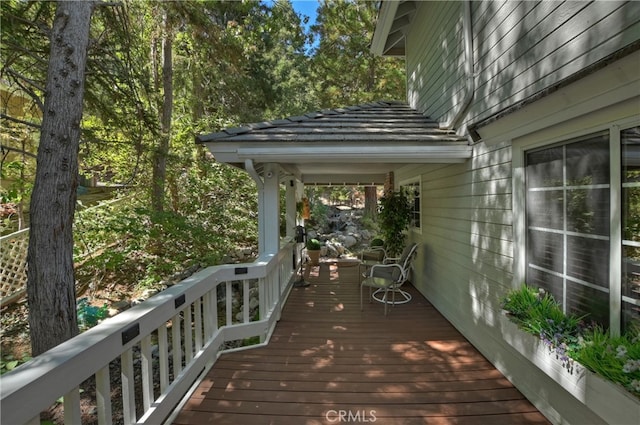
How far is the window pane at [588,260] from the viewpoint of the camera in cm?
193

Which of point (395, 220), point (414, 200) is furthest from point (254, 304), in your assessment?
point (414, 200)

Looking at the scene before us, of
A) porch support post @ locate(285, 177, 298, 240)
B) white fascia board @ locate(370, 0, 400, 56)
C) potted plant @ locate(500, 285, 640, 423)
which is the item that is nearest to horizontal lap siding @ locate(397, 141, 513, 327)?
potted plant @ locate(500, 285, 640, 423)

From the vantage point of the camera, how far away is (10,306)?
19.5 feet

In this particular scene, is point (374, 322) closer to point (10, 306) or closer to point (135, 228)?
point (135, 228)

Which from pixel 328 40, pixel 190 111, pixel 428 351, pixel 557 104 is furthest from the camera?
pixel 328 40

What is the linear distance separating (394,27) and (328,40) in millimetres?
7176

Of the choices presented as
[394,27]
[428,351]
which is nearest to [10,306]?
[428,351]

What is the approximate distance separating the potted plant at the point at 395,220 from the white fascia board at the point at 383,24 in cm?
320

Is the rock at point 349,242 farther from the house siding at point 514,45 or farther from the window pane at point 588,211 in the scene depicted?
the window pane at point 588,211

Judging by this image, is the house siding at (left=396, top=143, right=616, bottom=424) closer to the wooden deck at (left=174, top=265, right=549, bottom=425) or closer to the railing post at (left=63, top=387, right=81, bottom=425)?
the wooden deck at (left=174, top=265, right=549, bottom=425)

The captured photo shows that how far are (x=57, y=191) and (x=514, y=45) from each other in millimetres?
4843

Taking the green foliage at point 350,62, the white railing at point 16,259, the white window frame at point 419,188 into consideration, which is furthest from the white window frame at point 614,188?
the green foliage at point 350,62

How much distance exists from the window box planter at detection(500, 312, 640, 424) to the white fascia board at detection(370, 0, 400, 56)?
17.2ft

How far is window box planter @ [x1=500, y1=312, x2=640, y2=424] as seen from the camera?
1.48m
